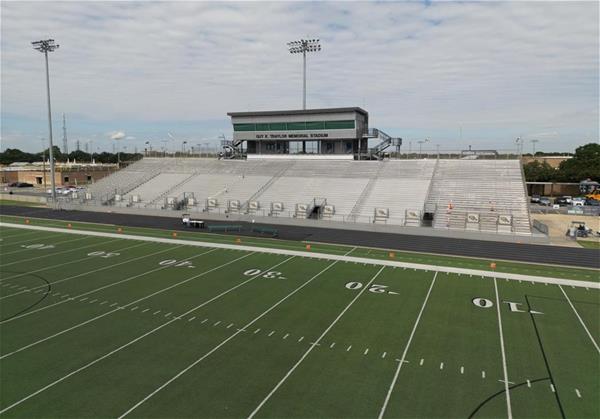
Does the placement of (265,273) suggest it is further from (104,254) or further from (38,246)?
(38,246)

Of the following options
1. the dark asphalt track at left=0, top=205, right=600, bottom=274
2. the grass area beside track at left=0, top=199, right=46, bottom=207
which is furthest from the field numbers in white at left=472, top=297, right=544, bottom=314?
the grass area beside track at left=0, top=199, right=46, bottom=207

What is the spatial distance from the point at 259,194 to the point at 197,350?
31.9 meters

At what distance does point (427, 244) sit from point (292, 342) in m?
17.5

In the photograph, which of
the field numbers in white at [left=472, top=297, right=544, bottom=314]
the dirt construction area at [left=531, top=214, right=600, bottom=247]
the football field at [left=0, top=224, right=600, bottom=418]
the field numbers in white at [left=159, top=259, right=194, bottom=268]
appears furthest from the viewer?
the dirt construction area at [left=531, top=214, right=600, bottom=247]

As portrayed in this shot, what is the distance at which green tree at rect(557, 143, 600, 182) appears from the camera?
60537mm

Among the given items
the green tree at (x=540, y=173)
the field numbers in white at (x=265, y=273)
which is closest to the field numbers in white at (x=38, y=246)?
the field numbers in white at (x=265, y=273)

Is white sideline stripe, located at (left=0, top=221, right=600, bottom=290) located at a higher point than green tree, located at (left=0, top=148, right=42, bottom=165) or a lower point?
lower

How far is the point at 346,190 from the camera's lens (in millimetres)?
41125

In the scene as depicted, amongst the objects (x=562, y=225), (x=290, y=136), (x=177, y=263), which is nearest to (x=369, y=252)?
(x=177, y=263)

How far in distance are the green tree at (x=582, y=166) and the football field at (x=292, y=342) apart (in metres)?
49.9

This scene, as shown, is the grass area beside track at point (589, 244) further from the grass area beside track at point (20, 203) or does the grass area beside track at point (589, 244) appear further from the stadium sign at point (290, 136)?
the grass area beside track at point (20, 203)

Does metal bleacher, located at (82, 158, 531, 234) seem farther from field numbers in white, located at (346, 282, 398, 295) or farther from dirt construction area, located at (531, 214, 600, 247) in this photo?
field numbers in white, located at (346, 282, 398, 295)

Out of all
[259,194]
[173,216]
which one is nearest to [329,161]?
[259,194]

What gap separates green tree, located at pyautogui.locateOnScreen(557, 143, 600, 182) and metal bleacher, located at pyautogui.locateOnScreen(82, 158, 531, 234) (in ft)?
94.5
